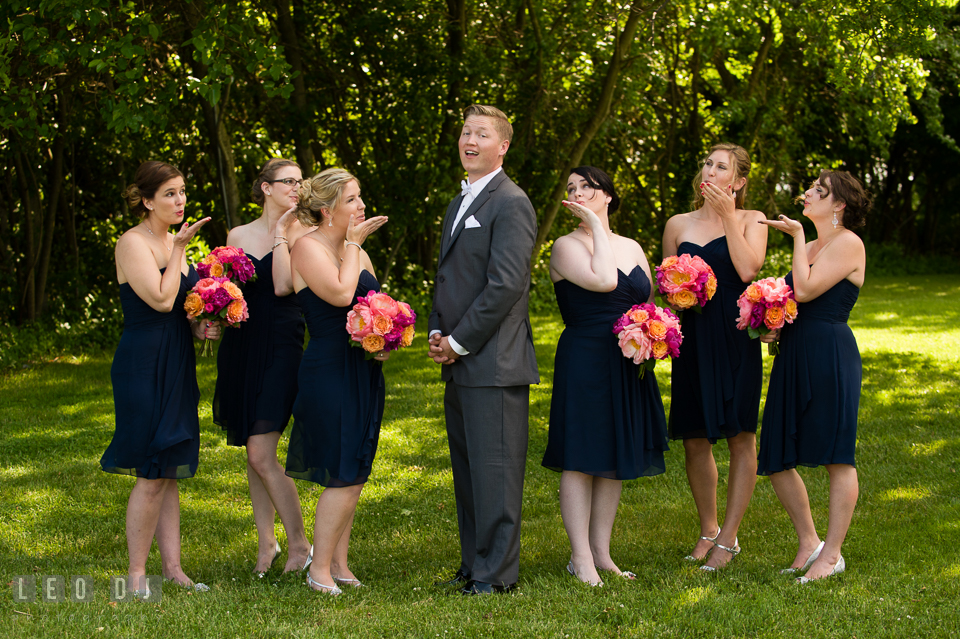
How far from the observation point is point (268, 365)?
4902 millimetres

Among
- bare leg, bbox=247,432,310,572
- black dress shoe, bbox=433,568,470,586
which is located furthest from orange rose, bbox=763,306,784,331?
bare leg, bbox=247,432,310,572

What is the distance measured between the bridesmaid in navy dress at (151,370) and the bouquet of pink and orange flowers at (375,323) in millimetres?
888

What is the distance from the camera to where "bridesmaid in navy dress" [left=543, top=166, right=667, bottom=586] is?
Result: 4.59m

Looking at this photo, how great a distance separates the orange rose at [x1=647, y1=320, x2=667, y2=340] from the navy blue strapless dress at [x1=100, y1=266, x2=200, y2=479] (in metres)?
2.46

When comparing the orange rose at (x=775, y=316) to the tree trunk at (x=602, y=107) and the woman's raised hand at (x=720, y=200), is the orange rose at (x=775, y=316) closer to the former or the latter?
the woman's raised hand at (x=720, y=200)

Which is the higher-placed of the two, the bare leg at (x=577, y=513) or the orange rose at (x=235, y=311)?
the orange rose at (x=235, y=311)

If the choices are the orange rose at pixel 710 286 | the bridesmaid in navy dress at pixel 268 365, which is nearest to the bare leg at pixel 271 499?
the bridesmaid in navy dress at pixel 268 365

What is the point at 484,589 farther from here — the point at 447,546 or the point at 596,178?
the point at 596,178

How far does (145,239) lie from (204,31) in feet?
14.7

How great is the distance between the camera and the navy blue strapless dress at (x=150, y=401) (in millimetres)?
4441

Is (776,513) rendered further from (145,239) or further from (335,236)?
(145,239)

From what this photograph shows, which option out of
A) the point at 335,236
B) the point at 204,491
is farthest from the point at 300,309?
the point at 204,491

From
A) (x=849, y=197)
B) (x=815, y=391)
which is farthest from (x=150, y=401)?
(x=849, y=197)

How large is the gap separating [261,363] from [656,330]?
87.7 inches
